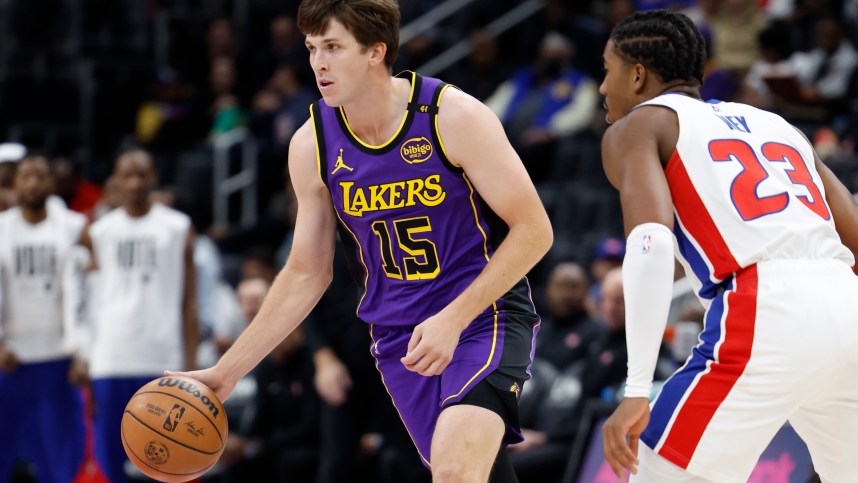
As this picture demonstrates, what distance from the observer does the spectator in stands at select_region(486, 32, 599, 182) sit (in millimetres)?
11664

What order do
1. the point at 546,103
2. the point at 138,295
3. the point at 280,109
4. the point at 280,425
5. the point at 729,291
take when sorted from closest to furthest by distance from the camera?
the point at 729,291 → the point at 138,295 → the point at 280,425 → the point at 546,103 → the point at 280,109

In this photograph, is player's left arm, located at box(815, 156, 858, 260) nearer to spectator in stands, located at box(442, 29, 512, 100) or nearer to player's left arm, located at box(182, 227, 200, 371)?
player's left arm, located at box(182, 227, 200, 371)

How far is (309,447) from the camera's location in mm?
9125

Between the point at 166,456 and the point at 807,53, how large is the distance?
892 centimetres

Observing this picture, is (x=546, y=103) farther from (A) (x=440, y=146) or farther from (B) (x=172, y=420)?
(B) (x=172, y=420)

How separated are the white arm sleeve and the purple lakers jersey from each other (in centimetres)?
78

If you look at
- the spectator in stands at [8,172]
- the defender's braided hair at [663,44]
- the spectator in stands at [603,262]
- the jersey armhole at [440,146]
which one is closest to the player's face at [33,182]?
the spectator in stands at [8,172]

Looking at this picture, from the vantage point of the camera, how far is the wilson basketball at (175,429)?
4.28 metres

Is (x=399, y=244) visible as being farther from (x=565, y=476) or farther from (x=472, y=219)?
(x=565, y=476)

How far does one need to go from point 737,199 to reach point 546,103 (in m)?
8.49

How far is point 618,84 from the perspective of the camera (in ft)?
14.0

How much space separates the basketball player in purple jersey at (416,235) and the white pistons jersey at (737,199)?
55 centimetres

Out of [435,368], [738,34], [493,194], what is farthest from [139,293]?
[738,34]

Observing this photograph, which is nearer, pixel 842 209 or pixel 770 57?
pixel 842 209
